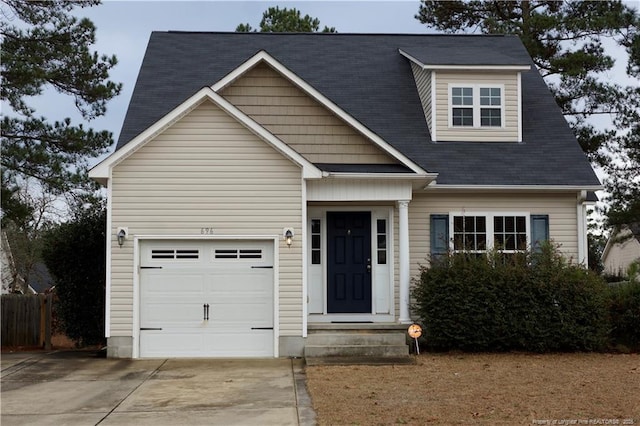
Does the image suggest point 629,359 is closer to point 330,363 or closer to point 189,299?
point 330,363

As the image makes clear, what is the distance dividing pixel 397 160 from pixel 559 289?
371 cm

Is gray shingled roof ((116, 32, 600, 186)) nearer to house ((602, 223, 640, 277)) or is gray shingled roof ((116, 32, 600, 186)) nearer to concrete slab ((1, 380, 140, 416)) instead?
concrete slab ((1, 380, 140, 416))

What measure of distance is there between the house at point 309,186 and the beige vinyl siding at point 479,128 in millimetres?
31

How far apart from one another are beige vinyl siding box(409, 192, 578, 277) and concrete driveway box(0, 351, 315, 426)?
3950 millimetres

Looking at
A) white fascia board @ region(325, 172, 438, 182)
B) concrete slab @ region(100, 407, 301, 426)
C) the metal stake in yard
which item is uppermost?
white fascia board @ region(325, 172, 438, 182)

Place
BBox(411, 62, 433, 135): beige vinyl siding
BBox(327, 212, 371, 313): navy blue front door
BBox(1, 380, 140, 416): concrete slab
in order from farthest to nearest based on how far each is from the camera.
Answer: BBox(411, 62, 433, 135): beige vinyl siding → BBox(327, 212, 371, 313): navy blue front door → BBox(1, 380, 140, 416): concrete slab

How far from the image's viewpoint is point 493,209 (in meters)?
15.6

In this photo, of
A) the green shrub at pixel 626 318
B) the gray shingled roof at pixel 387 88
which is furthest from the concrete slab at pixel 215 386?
the green shrub at pixel 626 318

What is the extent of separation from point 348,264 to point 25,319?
22.6 feet

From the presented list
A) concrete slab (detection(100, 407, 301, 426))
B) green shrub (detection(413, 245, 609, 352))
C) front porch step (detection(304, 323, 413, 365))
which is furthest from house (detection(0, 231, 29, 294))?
concrete slab (detection(100, 407, 301, 426))

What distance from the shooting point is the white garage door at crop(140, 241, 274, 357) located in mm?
13727

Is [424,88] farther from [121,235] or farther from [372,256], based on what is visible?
[121,235]

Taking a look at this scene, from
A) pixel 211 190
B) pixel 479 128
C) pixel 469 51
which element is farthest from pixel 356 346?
pixel 469 51

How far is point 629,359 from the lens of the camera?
1309cm
